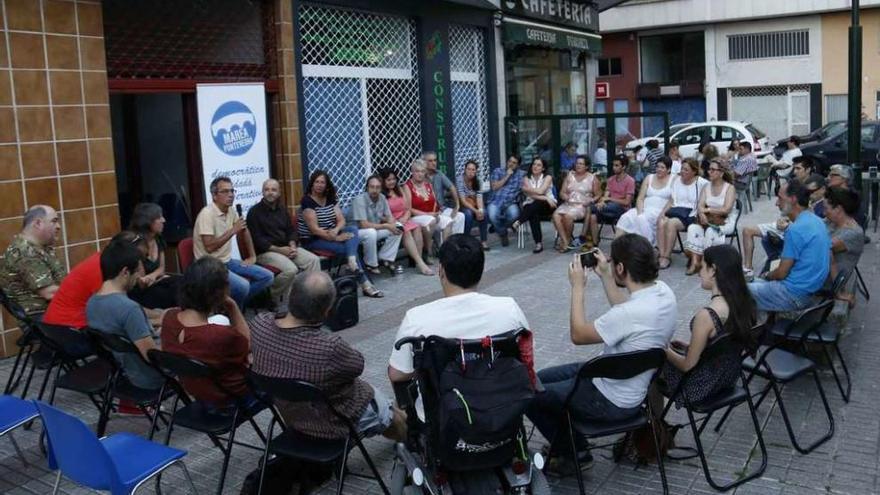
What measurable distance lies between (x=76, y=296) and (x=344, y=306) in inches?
103

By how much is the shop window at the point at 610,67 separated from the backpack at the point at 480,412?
3221 cm

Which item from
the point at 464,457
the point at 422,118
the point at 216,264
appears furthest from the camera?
the point at 422,118

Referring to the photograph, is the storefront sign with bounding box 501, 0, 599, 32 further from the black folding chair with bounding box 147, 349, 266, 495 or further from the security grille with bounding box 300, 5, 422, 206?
the black folding chair with bounding box 147, 349, 266, 495

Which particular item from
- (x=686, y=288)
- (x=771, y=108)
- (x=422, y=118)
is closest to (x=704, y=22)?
(x=771, y=108)

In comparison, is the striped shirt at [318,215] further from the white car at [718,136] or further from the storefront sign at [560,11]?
the white car at [718,136]

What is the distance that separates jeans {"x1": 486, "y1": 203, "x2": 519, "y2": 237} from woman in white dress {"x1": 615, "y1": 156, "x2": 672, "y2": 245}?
5.20 feet

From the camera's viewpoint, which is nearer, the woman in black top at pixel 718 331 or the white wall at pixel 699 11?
the woman in black top at pixel 718 331

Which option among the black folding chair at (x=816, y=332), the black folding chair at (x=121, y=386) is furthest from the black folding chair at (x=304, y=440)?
the black folding chair at (x=816, y=332)

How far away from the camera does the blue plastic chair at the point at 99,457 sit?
3.70 metres

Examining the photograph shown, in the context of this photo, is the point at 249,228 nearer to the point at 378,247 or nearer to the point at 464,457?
the point at 378,247

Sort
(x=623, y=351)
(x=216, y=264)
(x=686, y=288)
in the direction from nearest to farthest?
(x=623, y=351) < (x=216, y=264) < (x=686, y=288)

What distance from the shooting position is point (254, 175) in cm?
942

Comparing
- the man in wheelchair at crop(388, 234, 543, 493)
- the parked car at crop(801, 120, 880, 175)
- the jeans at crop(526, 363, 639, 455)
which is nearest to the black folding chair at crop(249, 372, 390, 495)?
the man in wheelchair at crop(388, 234, 543, 493)

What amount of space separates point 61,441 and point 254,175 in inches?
226
